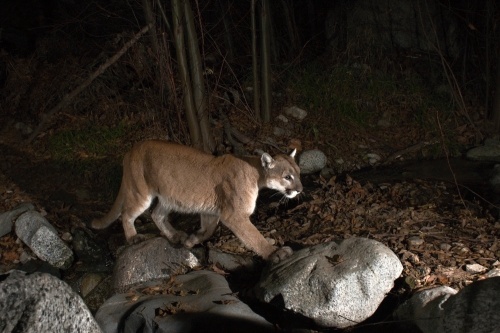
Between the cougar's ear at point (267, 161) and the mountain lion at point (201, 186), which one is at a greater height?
the cougar's ear at point (267, 161)

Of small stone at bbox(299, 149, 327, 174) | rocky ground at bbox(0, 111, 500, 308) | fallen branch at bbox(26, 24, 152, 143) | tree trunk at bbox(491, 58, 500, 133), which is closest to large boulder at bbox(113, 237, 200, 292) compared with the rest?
rocky ground at bbox(0, 111, 500, 308)

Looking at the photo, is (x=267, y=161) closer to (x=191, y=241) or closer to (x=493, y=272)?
(x=191, y=241)

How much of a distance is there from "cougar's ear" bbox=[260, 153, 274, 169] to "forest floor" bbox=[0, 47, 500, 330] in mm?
947

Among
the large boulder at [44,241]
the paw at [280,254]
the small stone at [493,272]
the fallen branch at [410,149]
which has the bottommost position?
the fallen branch at [410,149]

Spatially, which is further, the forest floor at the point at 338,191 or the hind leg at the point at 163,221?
the hind leg at the point at 163,221

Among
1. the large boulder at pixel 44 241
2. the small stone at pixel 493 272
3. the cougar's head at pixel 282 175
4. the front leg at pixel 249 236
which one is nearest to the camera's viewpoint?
the small stone at pixel 493 272

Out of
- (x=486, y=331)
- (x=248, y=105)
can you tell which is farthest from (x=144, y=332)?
(x=248, y=105)

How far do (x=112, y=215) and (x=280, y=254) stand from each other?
8.30 feet

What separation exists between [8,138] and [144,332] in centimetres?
750

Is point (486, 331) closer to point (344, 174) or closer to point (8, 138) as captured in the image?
point (344, 174)

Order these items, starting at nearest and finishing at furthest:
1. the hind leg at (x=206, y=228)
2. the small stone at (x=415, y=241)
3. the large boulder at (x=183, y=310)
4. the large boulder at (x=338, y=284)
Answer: the large boulder at (x=183, y=310), the large boulder at (x=338, y=284), the small stone at (x=415, y=241), the hind leg at (x=206, y=228)

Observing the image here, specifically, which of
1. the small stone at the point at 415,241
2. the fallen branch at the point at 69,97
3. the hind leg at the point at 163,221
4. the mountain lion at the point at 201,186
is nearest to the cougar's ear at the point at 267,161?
the mountain lion at the point at 201,186

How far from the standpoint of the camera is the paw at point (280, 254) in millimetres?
6407

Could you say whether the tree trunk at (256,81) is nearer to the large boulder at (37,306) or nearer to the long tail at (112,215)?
the long tail at (112,215)
